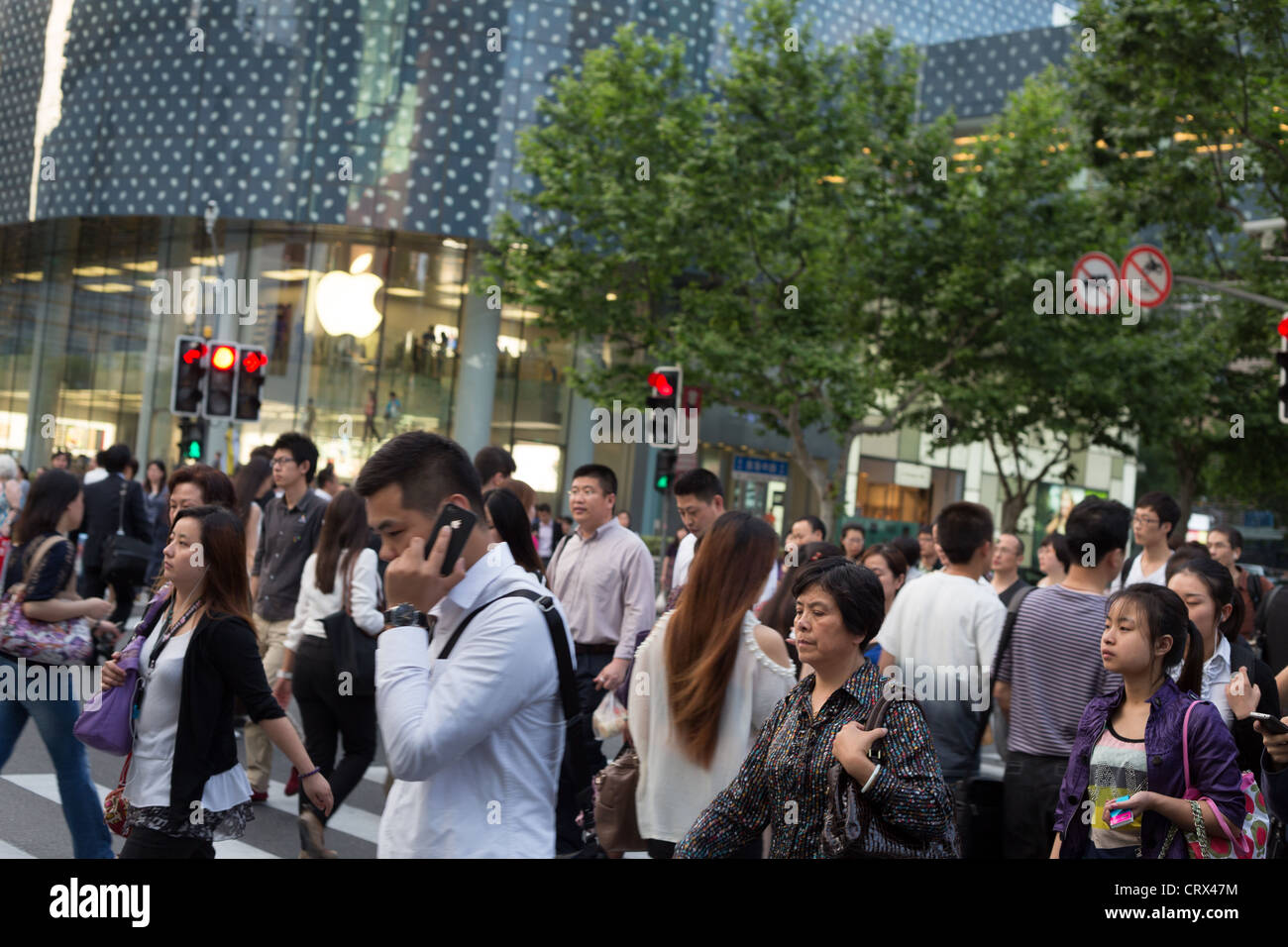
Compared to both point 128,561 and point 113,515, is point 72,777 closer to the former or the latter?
point 128,561

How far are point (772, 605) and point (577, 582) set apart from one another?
7.48ft

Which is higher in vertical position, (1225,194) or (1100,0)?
(1100,0)

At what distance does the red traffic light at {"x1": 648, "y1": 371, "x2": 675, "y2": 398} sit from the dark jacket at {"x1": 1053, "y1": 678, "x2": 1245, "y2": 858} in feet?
38.6

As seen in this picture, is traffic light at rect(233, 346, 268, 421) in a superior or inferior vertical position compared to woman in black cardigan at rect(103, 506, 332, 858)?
superior

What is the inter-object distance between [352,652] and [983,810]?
3.17m

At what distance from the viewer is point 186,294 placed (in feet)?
116

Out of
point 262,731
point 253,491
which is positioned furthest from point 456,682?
point 253,491

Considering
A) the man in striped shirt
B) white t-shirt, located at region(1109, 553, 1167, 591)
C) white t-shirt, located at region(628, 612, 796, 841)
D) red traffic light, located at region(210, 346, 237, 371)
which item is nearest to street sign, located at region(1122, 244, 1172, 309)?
white t-shirt, located at region(1109, 553, 1167, 591)

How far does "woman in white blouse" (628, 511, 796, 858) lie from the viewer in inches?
173

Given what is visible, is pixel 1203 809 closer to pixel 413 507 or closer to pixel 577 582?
pixel 413 507

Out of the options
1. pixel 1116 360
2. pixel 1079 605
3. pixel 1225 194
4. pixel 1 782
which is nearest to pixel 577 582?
pixel 1079 605

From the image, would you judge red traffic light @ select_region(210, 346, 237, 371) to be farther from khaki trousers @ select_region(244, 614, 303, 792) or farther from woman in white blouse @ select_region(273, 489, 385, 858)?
woman in white blouse @ select_region(273, 489, 385, 858)

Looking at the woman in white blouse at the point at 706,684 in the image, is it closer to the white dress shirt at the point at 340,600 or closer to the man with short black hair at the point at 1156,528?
the white dress shirt at the point at 340,600

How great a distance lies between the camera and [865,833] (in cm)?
338
